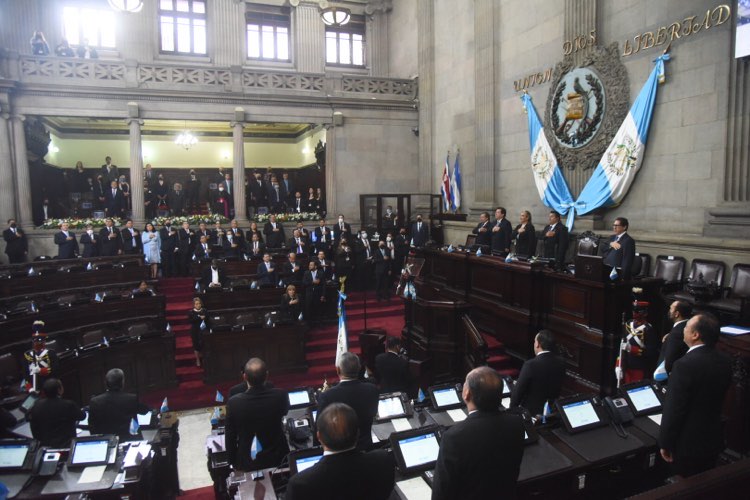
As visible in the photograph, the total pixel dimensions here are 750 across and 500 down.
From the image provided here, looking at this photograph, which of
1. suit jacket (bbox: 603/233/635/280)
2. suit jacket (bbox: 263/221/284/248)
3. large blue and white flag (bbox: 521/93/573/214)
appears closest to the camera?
suit jacket (bbox: 603/233/635/280)

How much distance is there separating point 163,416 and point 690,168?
8.91 metres

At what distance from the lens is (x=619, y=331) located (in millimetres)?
6656

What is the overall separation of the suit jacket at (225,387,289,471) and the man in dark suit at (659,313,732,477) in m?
2.78

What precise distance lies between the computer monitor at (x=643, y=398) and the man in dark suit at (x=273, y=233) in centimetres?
1148

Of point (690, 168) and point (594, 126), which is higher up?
point (594, 126)

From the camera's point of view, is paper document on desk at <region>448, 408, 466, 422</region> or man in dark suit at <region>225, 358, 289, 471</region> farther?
paper document on desk at <region>448, 408, 466, 422</region>

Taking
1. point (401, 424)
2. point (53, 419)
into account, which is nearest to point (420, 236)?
point (401, 424)

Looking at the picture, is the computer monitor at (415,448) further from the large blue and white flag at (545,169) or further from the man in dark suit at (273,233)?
the man in dark suit at (273,233)

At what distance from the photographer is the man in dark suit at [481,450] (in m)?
2.44

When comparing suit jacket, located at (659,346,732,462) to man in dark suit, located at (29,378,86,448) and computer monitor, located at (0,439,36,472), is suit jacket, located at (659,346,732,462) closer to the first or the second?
computer monitor, located at (0,439,36,472)

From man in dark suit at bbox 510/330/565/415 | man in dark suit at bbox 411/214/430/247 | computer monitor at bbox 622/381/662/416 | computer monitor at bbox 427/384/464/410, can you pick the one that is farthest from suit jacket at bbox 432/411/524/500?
man in dark suit at bbox 411/214/430/247

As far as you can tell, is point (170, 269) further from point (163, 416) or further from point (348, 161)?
point (163, 416)

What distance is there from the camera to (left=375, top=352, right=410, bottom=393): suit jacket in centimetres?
548

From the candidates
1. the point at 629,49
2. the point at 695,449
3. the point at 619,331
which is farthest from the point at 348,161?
the point at 695,449
